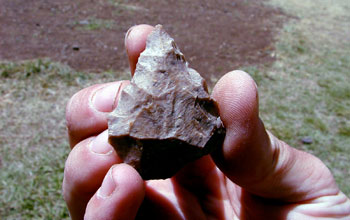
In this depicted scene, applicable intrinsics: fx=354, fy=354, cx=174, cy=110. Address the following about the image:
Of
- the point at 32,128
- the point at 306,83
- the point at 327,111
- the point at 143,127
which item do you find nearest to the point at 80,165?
the point at 143,127

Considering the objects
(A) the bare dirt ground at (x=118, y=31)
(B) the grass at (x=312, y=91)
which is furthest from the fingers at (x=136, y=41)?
(A) the bare dirt ground at (x=118, y=31)

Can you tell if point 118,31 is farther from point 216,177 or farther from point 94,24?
point 216,177

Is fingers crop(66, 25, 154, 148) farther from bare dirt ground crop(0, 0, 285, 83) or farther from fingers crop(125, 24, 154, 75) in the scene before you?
bare dirt ground crop(0, 0, 285, 83)

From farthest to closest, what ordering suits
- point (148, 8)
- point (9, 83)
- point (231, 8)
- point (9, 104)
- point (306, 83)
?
point (231, 8)
point (148, 8)
point (306, 83)
point (9, 83)
point (9, 104)

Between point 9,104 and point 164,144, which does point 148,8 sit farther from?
point 164,144

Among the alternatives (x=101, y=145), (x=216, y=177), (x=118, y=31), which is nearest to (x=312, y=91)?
(x=216, y=177)

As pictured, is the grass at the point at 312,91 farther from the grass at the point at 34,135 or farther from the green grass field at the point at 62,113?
the grass at the point at 34,135

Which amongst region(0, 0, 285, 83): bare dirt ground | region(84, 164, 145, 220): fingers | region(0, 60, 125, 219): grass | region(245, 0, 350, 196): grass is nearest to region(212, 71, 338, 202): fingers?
region(84, 164, 145, 220): fingers
